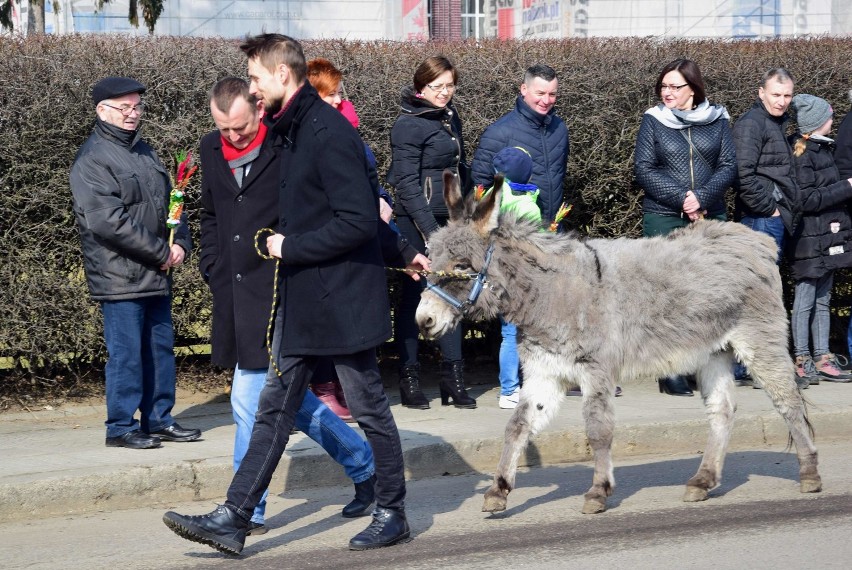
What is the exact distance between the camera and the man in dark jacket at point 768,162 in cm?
993

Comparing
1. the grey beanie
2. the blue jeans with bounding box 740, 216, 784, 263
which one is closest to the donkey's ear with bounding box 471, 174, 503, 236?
the blue jeans with bounding box 740, 216, 784, 263

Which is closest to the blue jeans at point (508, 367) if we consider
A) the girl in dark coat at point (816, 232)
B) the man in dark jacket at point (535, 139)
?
the man in dark jacket at point (535, 139)

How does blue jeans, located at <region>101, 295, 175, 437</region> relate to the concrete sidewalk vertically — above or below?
above

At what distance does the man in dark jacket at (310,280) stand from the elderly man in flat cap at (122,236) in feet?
7.34

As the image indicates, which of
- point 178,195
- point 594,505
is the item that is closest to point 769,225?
point 594,505

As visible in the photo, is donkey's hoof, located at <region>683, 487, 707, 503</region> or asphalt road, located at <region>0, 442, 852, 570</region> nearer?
asphalt road, located at <region>0, 442, 852, 570</region>

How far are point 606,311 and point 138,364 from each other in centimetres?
318

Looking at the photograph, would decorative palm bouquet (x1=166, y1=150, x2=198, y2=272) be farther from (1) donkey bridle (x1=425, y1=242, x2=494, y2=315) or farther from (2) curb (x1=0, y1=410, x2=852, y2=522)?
(1) donkey bridle (x1=425, y1=242, x2=494, y2=315)

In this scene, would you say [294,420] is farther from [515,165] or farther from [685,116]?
[685,116]

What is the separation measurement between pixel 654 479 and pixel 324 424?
2.32 meters

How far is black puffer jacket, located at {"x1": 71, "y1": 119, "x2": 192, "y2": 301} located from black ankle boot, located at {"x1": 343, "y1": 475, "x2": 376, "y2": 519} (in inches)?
86.9

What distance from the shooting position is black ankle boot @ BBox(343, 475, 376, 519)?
661cm

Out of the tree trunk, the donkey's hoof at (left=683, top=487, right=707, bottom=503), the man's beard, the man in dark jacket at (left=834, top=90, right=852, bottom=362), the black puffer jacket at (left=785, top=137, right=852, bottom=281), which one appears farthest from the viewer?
the tree trunk

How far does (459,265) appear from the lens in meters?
6.33
